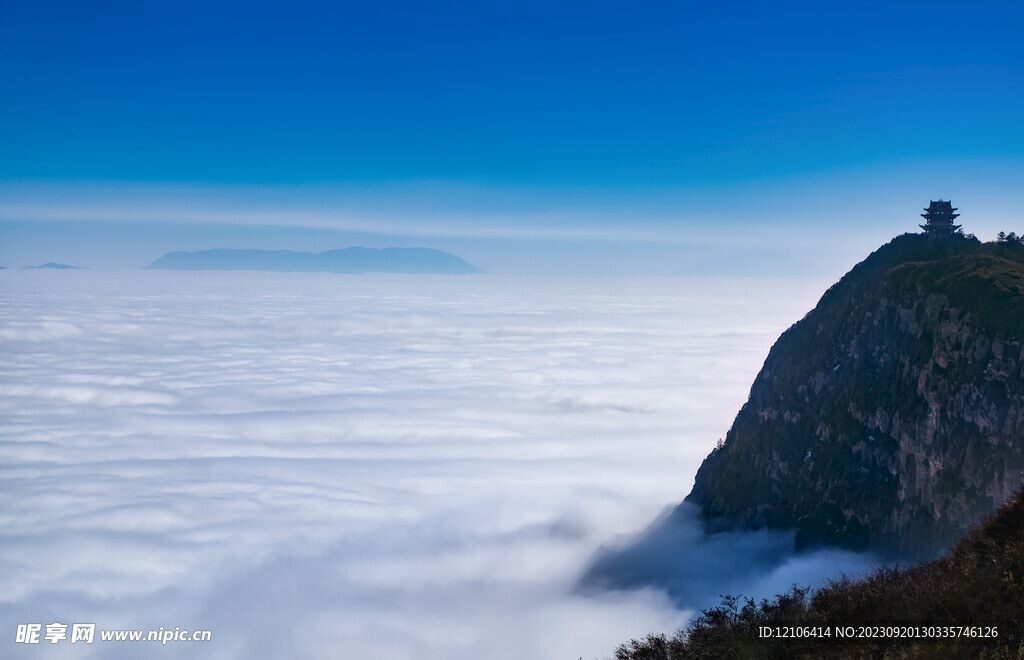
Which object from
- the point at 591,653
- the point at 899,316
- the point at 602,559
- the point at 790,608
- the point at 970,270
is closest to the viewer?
the point at 790,608

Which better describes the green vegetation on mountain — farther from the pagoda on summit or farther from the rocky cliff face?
the pagoda on summit

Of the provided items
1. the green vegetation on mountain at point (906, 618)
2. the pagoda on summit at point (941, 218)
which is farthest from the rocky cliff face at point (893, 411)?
the green vegetation on mountain at point (906, 618)

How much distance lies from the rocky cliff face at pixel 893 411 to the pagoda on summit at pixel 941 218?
6.18ft

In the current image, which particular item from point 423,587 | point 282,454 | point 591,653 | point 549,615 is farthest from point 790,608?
point 282,454

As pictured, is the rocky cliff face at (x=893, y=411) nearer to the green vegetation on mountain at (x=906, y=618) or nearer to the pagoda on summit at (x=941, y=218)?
the pagoda on summit at (x=941, y=218)

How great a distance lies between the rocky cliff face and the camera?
40219mm

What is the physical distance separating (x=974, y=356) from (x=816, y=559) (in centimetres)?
1864

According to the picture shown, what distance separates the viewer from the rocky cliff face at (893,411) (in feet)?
132

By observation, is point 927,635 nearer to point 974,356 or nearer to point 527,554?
point 974,356

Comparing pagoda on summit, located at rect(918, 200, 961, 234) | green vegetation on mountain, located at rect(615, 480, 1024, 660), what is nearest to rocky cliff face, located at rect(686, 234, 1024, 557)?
pagoda on summit, located at rect(918, 200, 961, 234)

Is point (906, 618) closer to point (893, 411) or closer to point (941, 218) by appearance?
point (893, 411)

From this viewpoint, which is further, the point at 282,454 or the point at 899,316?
the point at 282,454

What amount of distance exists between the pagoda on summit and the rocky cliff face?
74.1 inches

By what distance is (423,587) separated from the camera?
311 ft
